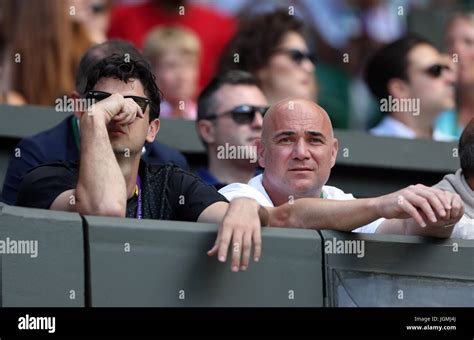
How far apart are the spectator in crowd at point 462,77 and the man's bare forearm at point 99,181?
5.61 meters

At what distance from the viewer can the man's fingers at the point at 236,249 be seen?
782 centimetres

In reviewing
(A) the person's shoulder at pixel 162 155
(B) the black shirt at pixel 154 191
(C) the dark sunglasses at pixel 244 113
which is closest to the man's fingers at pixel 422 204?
(B) the black shirt at pixel 154 191

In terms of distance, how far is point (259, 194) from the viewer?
8977 millimetres

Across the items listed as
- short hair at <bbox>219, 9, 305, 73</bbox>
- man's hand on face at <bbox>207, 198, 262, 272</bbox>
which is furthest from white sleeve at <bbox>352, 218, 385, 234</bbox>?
short hair at <bbox>219, 9, 305, 73</bbox>

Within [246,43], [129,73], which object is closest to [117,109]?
[129,73]

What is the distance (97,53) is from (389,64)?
298cm

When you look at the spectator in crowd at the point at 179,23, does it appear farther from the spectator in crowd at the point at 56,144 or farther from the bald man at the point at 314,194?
the bald man at the point at 314,194

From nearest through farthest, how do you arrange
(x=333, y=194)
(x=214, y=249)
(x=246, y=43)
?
(x=214, y=249) → (x=333, y=194) → (x=246, y=43)

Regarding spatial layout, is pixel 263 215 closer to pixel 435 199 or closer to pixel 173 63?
pixel 435 199

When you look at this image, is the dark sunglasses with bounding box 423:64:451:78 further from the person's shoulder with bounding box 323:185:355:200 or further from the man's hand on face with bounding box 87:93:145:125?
the man's hand on face with bounding box 87:93:145:125

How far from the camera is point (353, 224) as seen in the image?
831 centimetres

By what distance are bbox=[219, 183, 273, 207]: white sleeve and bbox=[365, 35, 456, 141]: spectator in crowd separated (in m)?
3.33
